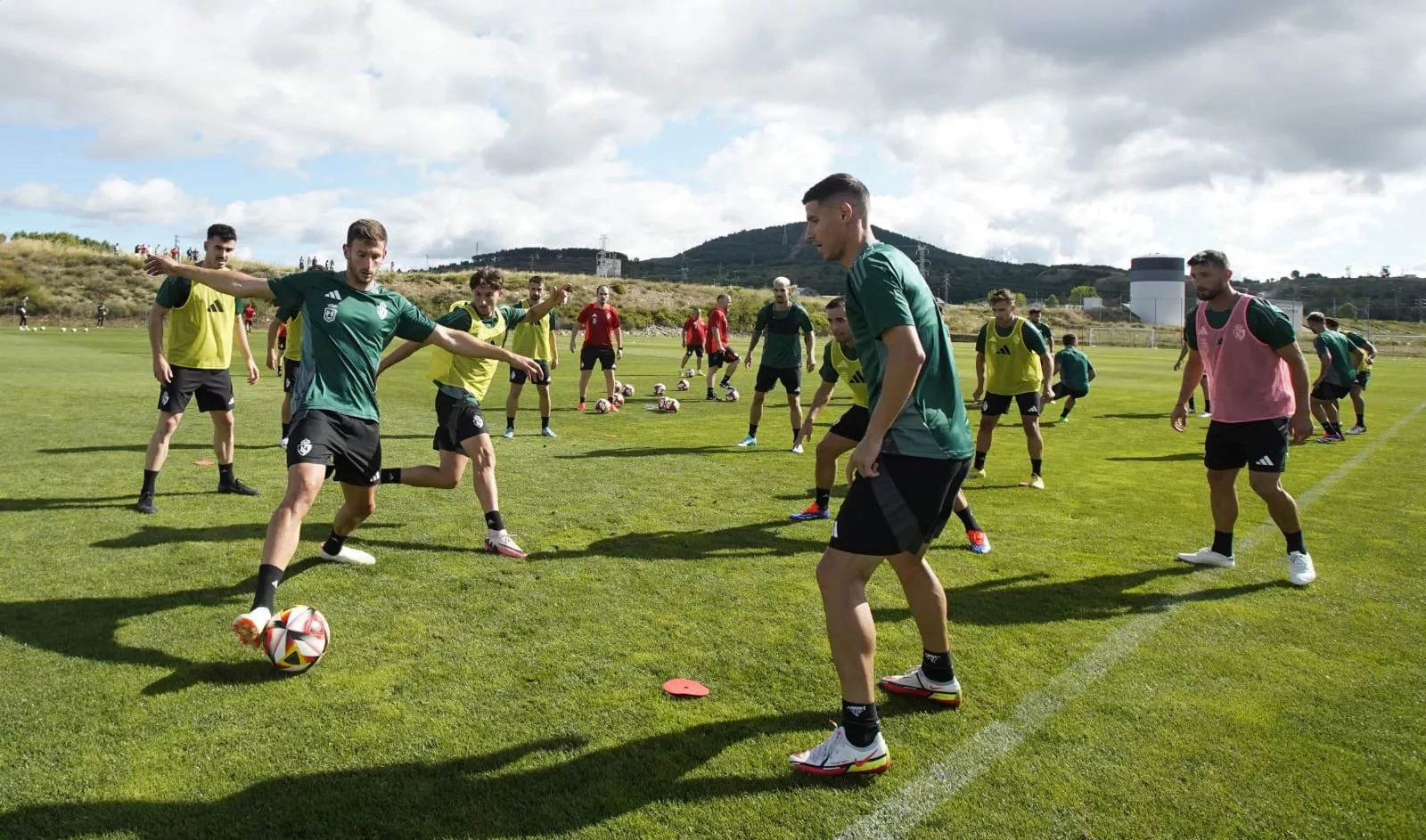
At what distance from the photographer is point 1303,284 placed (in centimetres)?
16850

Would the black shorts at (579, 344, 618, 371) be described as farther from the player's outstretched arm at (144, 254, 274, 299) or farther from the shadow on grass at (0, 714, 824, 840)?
the shadow on grass at (0, 714, 824, 840)

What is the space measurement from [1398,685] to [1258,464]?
2163 millimetres

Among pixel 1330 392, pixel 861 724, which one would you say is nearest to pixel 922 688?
pixel 861 724

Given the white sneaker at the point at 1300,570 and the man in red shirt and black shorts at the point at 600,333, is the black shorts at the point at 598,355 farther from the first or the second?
the white sneaker at the point at 1300,570

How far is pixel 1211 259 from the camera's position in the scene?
610cm

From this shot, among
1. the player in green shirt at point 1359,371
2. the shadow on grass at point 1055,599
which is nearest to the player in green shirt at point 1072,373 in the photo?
the player in green shirt at point 1359,371

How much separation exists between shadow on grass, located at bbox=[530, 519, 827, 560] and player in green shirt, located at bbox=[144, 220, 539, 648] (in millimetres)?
1671

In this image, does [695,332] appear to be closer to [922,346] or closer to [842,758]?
[922,346]

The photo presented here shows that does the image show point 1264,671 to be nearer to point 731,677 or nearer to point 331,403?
point 731,677

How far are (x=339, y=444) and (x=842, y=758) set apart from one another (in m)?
3.31

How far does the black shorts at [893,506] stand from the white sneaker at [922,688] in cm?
86

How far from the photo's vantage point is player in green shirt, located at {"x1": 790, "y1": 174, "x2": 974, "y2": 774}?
10.8 feet

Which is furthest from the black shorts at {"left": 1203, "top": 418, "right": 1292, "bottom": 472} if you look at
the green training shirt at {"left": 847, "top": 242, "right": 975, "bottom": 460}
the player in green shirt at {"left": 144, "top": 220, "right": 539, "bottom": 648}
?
the player in green shirt at {"left": 144, "top": 220, "right": 539, "bottom": 648}

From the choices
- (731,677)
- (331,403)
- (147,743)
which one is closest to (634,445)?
(331,403)
